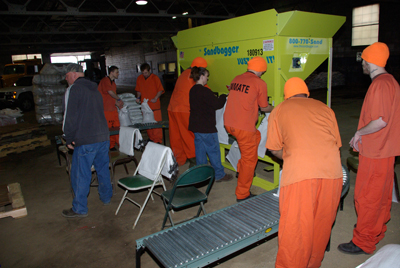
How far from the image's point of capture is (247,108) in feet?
11.5

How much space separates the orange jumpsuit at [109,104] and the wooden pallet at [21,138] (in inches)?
103

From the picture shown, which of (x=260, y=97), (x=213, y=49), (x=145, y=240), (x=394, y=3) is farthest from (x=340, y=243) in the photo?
(x=394, y=3)

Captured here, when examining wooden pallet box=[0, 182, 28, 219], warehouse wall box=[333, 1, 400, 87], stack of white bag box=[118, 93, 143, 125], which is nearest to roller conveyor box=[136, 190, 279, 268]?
wooden pallet box=[0, 182, 28, 219]

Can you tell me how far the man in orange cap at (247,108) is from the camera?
11.3 feet

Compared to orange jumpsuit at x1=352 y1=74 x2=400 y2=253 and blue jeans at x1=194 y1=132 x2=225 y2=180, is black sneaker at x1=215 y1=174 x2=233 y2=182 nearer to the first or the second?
blue jeans at x1=194 y1=132 x2=225 y2=180

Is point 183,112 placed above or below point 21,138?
above

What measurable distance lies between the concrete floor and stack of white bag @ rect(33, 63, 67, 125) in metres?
5.89

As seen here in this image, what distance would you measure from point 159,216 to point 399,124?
287 centimetres

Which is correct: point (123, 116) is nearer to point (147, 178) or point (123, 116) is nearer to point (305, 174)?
point (147, 178)

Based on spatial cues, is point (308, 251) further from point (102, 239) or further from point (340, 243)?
point (102, 239)

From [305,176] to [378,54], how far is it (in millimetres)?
1435

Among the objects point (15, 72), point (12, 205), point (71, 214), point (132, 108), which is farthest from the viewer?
point (15, 72)

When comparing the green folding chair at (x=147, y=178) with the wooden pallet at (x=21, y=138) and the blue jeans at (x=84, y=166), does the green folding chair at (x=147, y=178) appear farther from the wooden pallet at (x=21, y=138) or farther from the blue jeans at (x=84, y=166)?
the wooden pallet at (x=21, y=138)

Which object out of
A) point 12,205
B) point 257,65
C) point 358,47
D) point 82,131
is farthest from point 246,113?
point 358,47
